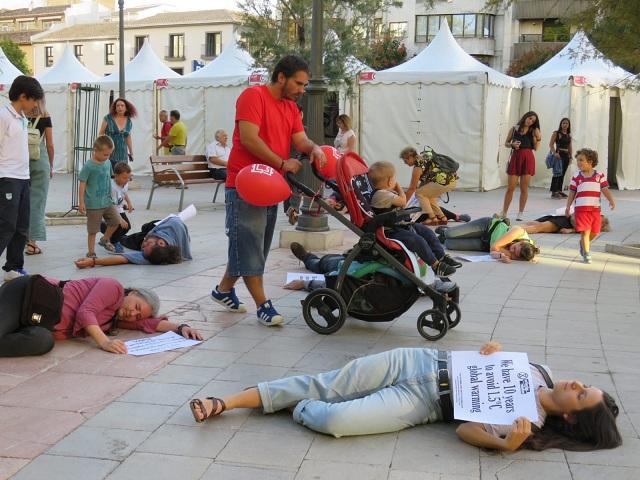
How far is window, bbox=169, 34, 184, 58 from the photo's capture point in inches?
2901

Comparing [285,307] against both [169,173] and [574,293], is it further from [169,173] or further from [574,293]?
[169,173]

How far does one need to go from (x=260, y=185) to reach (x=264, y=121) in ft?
2.05

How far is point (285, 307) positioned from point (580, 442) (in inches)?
131

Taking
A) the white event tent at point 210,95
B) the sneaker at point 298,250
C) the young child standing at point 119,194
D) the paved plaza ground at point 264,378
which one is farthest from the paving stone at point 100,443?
the white event tent at point 210,95

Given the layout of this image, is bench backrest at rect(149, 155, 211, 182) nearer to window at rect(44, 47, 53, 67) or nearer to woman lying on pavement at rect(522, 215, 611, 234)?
woman lying on pavement at rect(522, 215, 611, 234)

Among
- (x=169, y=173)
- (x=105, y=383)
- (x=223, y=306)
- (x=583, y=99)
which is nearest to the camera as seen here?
(x=105, y=383)

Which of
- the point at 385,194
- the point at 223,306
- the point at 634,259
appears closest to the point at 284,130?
the point at 385,194

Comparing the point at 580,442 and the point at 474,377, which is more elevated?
the point at 474,377

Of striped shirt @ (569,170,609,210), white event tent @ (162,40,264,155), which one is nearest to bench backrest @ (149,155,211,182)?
white event tent @ (162,40,264,155)

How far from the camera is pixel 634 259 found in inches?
401

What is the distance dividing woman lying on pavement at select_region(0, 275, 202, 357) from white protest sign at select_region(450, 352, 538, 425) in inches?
88.5

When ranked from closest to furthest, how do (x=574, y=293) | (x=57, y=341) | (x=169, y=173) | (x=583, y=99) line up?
1. (x=57, y=341)
2. (x=574, y=293)
3. (x=169, y=173)
4. (x=583, y=99)

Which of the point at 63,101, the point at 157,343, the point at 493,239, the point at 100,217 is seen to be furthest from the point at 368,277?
the point at 63,101

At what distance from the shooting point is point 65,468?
3.40 metres
